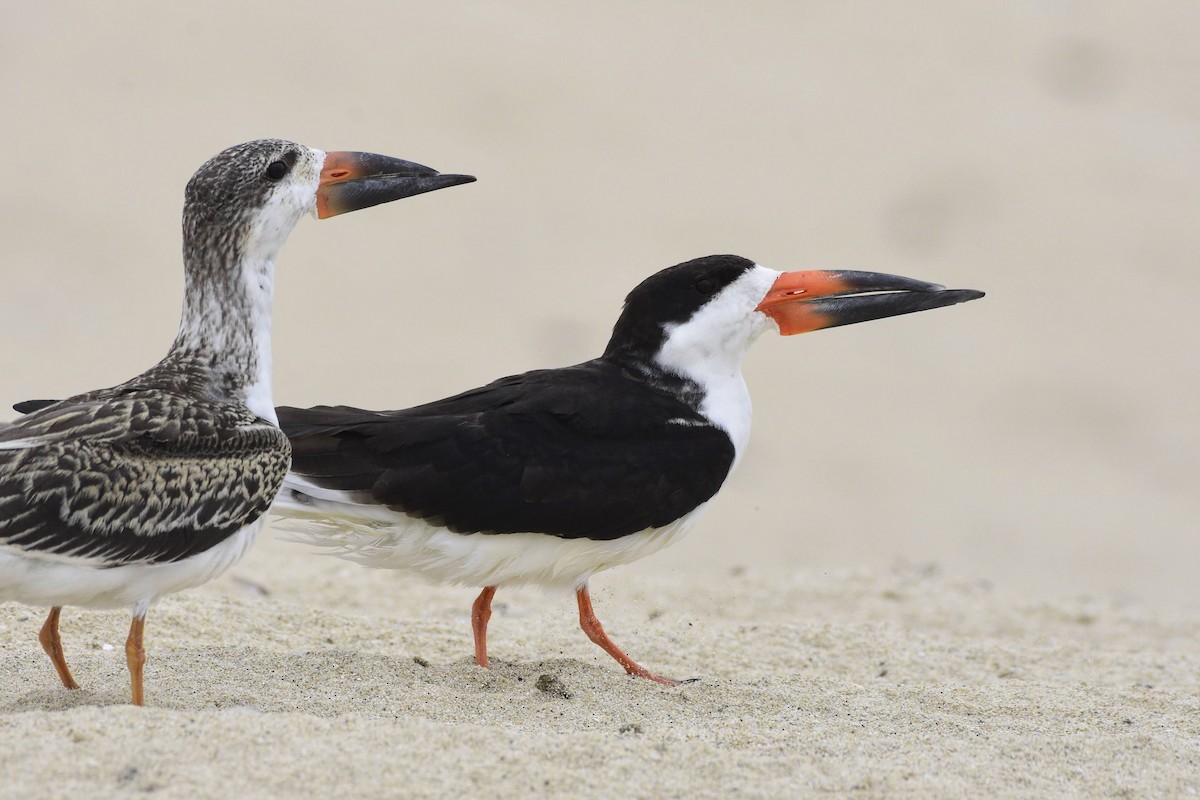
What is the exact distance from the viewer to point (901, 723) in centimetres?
486

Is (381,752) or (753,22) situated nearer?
(381,752)

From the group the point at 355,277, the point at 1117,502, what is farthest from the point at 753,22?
the point at 1117,502

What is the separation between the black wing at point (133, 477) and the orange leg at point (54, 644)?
0.57 meters

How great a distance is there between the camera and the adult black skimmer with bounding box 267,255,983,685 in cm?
539

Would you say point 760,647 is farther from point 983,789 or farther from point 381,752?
point 381,752

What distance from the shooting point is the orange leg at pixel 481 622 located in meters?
5.55

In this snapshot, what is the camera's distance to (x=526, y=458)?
546 centimetres

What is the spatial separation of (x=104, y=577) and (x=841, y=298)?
3.30 meters

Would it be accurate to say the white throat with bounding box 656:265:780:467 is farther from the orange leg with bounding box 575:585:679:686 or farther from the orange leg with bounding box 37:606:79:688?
the orange leg with bounding box 37:606:79:688

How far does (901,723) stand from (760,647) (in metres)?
1.53

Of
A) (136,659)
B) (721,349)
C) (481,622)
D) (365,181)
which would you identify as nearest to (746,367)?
(721,349)

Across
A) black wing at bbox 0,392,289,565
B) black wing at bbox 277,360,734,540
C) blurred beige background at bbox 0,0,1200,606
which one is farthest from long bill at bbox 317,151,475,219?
blurred beige background at bbox 0,0,1200,606

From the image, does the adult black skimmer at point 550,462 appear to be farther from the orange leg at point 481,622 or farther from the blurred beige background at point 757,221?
the blurred beige background at point 757,221

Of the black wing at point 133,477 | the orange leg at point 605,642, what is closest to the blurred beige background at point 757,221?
the orange leg at point 605,642
